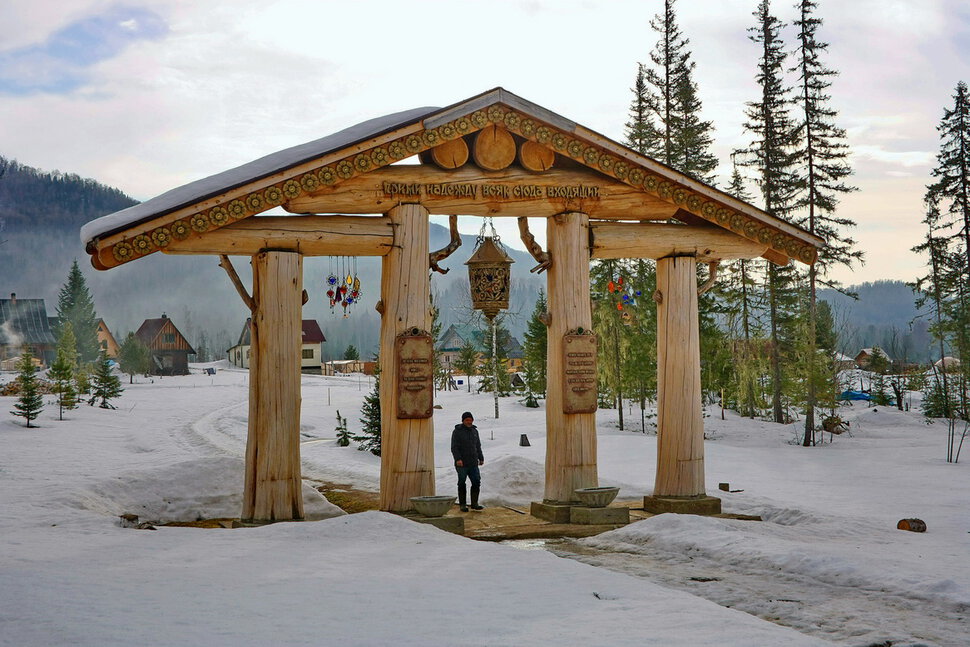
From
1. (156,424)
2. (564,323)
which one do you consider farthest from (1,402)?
(564,323)

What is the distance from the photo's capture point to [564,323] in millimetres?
12156

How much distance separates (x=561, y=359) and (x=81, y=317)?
2458 inches

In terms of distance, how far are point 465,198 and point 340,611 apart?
6.96 m

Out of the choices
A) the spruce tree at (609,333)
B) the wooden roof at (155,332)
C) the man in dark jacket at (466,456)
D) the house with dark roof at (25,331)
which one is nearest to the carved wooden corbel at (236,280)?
the man in dark jacket at (466,456)

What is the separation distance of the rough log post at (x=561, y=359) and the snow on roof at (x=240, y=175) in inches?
109

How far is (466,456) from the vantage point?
12.9m

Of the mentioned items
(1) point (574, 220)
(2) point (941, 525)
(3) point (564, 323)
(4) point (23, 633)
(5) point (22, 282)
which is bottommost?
(2) point (941, 525)

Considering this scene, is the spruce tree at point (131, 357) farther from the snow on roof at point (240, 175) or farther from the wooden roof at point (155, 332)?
the snow on roof at point (240, 175)

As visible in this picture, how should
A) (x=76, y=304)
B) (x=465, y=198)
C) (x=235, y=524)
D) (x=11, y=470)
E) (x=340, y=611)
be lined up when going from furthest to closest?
(x=76, y=304) → (x=11, y=470) → (x=465, y=198) → (x=235, y=524) → (x=340, y=611)

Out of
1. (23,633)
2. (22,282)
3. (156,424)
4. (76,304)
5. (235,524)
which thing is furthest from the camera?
(22,282)

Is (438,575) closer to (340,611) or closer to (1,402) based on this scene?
(340,611)

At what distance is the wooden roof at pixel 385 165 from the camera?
10.4 metres

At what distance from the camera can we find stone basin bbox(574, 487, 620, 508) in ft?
38.2

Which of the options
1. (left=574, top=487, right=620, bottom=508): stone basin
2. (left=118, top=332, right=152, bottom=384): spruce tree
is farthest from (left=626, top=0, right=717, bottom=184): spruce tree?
(left=118, top=332, right=152, bottom=384): spruce tree
